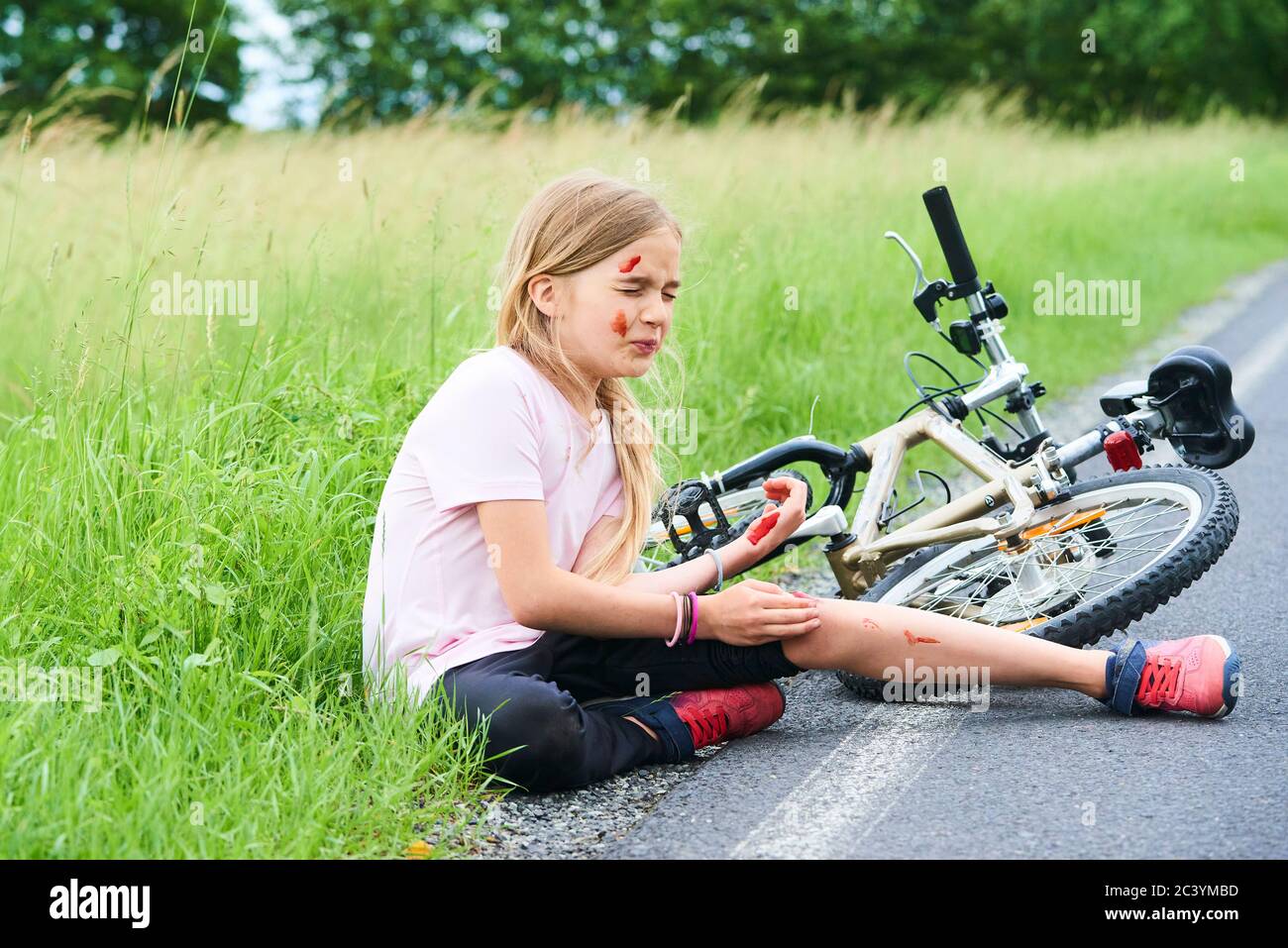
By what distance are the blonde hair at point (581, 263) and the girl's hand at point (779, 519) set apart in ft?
0.93

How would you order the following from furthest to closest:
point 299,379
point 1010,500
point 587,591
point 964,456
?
point 299,379 → point 964,456 → point 1010,500 → point 587,591

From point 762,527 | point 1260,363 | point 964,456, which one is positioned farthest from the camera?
point 1260,363

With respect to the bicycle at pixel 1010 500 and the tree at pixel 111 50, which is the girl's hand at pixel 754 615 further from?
the tree at pixel 111 50

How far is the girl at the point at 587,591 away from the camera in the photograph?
304cm

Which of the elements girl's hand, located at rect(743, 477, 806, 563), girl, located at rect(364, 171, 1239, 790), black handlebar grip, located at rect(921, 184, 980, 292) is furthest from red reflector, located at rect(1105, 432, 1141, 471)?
girl's hand, located at rect(743, 477, 806, 563)

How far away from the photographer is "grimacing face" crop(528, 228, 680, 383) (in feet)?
10.5

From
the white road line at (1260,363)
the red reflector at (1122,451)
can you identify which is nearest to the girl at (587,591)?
the red reflector at (1122,451)

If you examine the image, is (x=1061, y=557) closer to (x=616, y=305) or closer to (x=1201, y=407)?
(x=1201, y=407)

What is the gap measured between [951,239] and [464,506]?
66.0 inches

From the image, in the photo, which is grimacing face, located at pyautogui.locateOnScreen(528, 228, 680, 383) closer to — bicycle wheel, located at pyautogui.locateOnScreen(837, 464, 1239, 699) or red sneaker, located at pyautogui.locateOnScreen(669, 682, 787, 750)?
red sneaker, located at pyautogui.locateOnScreen(669, 682, 787, 750)

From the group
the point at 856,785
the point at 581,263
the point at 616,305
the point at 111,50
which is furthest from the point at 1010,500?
the point at 111,50

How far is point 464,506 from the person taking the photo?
3.10 meters

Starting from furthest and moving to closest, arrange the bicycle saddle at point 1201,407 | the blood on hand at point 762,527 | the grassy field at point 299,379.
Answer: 1. the bicycle saddle at point 1201,407
2. the blood on hand at point 762,527
3. the grassy field at point 299,379
